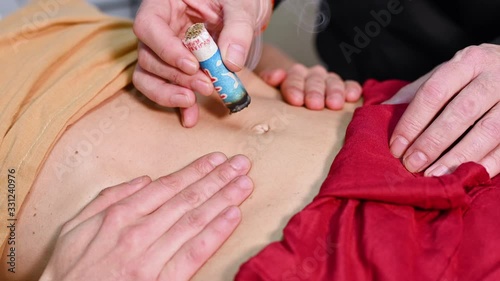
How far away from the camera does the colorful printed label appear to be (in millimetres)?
926

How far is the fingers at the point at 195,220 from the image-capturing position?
0.82m

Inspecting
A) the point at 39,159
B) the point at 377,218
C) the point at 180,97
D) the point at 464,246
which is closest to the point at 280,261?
the point at 377,218

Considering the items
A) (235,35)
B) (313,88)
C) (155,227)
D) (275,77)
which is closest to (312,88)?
(313,88)

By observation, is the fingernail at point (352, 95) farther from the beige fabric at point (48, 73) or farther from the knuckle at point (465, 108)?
the beige fabric at point (48, 73)

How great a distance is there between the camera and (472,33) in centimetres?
132

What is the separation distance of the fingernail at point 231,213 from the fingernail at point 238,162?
0.09 m

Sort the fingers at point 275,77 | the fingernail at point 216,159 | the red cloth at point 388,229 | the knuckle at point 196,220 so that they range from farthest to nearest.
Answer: the fingers at point 275,77 → the fingernail at point 216,159 → the knuckle at point 196,220 → the red cloth at point 388,229

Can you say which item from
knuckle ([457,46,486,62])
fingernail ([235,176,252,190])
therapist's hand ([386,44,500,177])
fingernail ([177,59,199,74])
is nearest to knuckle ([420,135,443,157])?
therapist's hand ([386,44,500,177])

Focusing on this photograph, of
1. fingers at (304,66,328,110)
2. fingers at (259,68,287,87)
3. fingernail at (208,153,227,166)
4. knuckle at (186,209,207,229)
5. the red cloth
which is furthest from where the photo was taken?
fingers at (259,68,287,87)

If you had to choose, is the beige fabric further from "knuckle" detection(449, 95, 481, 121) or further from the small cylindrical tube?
"knuckle" detection(449, 95, 481, 121)

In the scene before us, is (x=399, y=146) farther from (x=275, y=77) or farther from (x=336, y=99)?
(x=275, y=77)

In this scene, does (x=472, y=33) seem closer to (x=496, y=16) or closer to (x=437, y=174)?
(x=496, y=16)

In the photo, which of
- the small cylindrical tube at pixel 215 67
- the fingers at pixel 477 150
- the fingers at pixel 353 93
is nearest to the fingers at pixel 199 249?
the small cylindrical tube at pixel 215 67

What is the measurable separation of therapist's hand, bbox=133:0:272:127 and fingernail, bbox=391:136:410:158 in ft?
0.94
